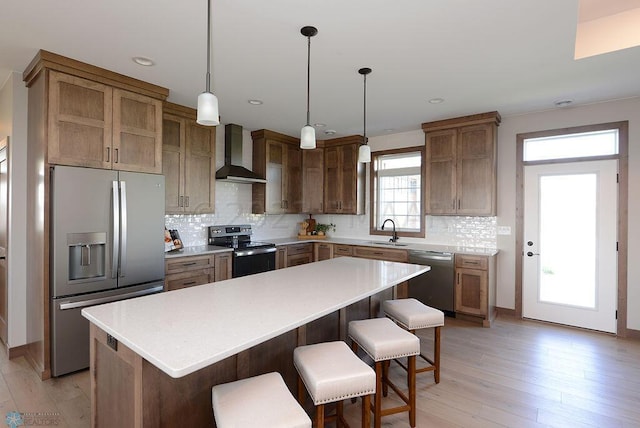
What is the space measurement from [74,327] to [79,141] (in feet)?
5.17

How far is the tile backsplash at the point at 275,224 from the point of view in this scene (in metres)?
4.46

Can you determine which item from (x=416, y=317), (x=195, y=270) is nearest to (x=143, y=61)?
(x=195, y=270)

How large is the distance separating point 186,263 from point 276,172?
2211mm

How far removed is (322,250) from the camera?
5.44 meters

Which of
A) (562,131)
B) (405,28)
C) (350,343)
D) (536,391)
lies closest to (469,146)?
(562,131)

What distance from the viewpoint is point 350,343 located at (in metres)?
2.45

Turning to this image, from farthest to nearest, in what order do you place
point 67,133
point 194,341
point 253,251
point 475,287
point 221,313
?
point 253,251 < point 475,287 < point 67,133 < point 221,313 < point 194,341

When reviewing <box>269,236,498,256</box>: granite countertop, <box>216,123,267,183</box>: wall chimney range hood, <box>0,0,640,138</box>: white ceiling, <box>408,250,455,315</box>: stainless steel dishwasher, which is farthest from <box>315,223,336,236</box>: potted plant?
<box>0,0,640,138</box>: white ceiling

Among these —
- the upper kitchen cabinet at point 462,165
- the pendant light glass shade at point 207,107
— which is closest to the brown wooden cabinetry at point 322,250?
the upper kitchen cabinet at point 462,165

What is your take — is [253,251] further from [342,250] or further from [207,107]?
[207,107]

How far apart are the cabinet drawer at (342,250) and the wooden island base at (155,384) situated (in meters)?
3.21

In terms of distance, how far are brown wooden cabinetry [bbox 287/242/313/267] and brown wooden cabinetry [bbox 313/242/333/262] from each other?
3.4 inches

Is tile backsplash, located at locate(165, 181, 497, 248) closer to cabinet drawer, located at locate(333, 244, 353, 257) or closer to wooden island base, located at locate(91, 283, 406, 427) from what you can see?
cabinet drawer, located at locate(333, 244, 353, 257)

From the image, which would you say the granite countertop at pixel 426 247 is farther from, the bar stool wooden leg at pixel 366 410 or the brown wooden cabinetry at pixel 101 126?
the bar stool wooden leg at pixel 366 410
